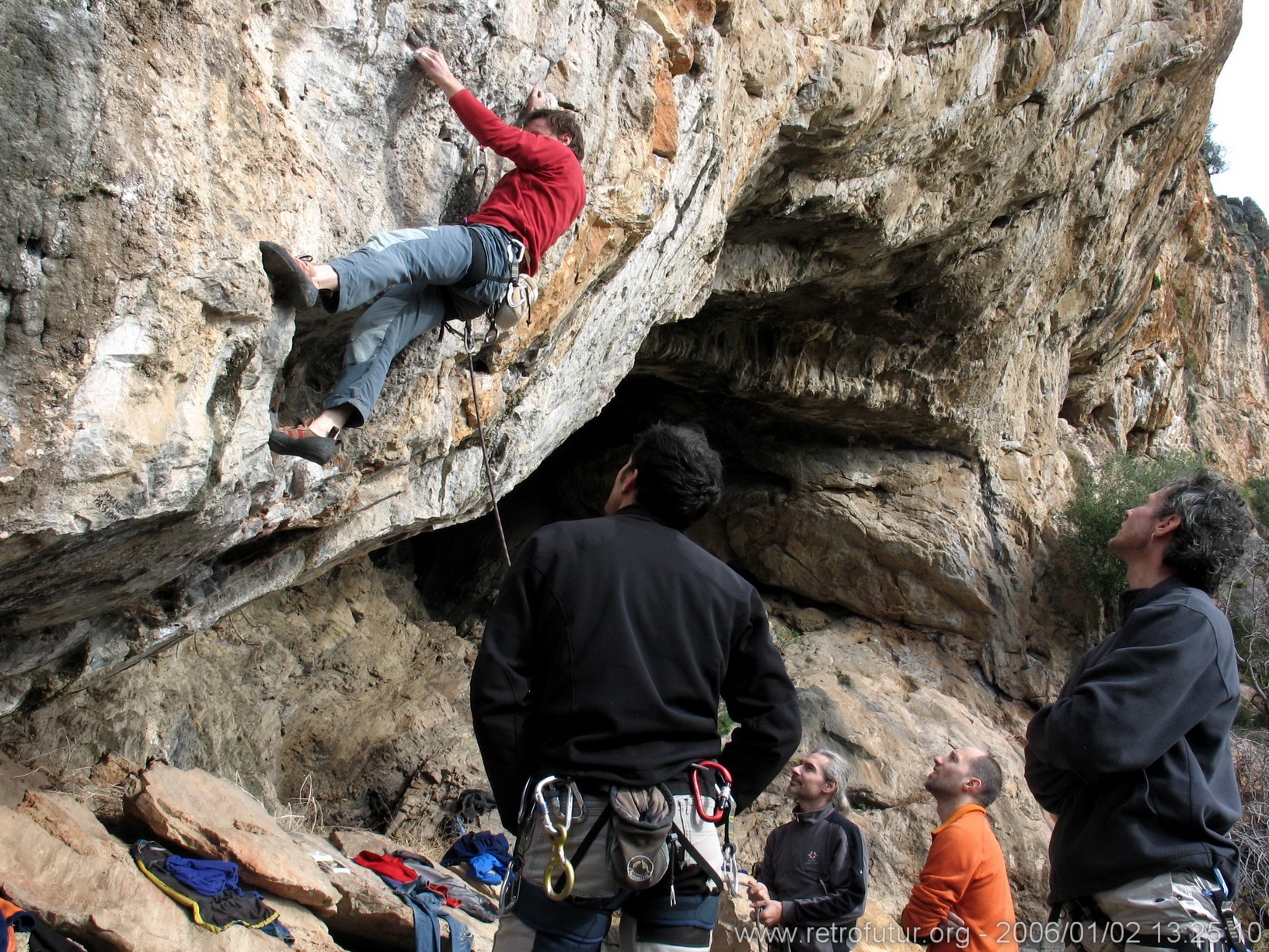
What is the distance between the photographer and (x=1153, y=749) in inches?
84.4

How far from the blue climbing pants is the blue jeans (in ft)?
5.66

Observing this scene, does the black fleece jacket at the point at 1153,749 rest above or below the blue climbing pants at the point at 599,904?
above

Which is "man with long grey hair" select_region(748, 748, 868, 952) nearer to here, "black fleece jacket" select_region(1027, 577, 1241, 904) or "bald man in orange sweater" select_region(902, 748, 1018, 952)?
"bald man in orange sweater" select_region(902, 748, 1018, 952)

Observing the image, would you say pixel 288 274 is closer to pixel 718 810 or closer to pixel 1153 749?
pixel 718 810

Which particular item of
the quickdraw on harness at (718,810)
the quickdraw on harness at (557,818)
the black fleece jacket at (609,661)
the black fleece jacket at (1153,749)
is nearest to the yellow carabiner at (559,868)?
the quickdraw on harness at (557,818)

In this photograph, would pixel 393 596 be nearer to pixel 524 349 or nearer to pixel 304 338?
pixel 524 349

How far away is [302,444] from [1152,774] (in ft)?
8.51

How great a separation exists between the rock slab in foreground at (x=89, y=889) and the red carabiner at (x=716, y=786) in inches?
96.2

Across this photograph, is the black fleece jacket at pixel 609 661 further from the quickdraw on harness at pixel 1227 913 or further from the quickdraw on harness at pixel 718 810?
the quickdraw on harness at pixel 1227 913

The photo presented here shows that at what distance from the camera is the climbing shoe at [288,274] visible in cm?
256

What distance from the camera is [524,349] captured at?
4.29 meters

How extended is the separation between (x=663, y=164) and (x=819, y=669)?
18.8ft

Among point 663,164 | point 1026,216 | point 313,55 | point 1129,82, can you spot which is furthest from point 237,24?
point 1129,82

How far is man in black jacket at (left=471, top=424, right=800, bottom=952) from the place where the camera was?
184 centimetres
